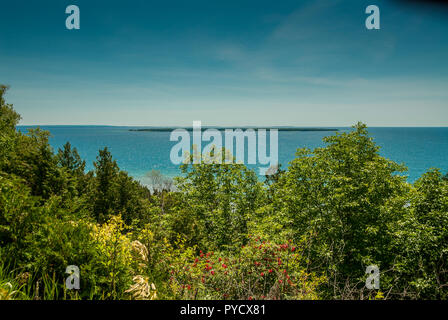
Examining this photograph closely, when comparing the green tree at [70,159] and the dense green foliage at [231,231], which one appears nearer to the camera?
the dense green foliage at [231,231]

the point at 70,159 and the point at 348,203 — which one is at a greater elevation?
the point at 70,159

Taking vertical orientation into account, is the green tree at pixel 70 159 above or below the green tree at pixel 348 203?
above

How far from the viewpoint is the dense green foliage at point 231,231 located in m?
3.44

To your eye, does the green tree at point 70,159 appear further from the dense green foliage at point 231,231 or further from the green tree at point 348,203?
the green tree at point 348,203

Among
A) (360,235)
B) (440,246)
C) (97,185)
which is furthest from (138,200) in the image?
(440,246)

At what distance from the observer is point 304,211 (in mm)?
12938

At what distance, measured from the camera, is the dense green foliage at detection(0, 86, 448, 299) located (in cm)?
344

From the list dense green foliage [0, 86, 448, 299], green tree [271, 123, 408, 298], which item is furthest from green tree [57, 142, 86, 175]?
green tree [271, 123, 408, 298]

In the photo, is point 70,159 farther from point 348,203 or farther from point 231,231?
point 348,203

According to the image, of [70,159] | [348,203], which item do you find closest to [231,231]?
[348,203]

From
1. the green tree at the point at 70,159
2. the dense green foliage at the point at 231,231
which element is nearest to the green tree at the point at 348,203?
the dense green foliage at the point at 231,231

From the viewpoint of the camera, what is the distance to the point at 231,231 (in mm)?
15523
